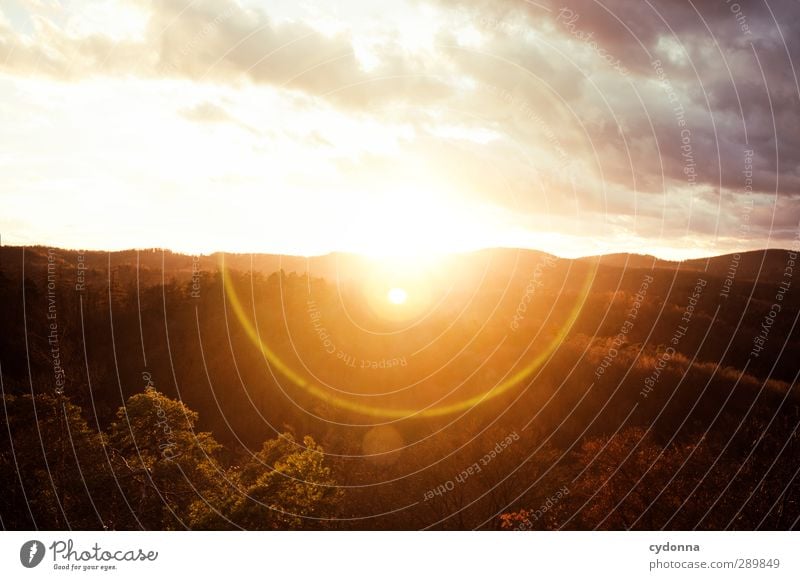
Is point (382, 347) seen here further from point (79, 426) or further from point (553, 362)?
point (79, 426)

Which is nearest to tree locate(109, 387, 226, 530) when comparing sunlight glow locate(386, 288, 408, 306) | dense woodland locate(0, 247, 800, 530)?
dense woodland locate(0, 247, 800, 530)

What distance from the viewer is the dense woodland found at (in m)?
17.9

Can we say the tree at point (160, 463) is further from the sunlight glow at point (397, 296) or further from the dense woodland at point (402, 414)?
the sunlight glow at point (397, 296)

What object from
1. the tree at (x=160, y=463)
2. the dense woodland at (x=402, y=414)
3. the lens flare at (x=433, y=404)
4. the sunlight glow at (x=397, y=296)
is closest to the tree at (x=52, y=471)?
the dense woodland at (x=402, y=414)

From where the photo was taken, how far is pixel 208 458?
19531 millimetres
